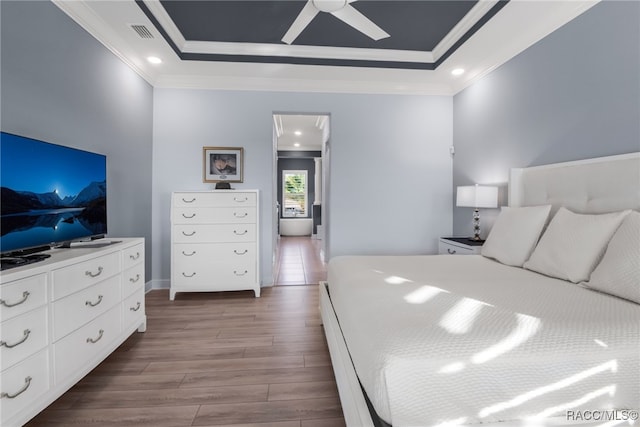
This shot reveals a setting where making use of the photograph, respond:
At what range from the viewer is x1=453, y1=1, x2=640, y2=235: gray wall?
190cm

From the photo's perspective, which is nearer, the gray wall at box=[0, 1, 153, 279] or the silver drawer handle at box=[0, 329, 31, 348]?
the silver drawer handle at box=[0, 329, 31, 348]

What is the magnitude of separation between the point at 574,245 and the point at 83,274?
2791mm

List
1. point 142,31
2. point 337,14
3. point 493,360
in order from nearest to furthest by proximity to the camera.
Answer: point 493,360 < point 337,14 < point 142,31

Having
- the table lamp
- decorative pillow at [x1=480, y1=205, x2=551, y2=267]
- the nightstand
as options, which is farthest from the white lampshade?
decorative pillow at [x1=480, y1=205, x2=551, y2=267]

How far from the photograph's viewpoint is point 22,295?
1.31m

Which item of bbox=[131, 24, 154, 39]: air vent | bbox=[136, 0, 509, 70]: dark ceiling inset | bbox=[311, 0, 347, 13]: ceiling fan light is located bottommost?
bbox=[311, 0, 347, 13]: ceiling fan light

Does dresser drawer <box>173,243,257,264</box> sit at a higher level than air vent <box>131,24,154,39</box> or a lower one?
lower

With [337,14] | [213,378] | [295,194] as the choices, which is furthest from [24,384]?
[295,194]

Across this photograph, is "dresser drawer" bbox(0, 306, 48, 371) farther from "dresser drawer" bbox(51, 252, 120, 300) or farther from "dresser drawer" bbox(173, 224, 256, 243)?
"dresser drawer" bbox(173, 224, 256, 243)

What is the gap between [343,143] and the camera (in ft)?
12.6

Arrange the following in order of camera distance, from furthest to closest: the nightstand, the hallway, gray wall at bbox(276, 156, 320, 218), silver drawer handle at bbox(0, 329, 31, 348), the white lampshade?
gray wall at bbox(276, 156, 320, 218) → the hallway → the white lampshade → the nightstand → silver drawer handle at bbox(0, 329, 31, 348)

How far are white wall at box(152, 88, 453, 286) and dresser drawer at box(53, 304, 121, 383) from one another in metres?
1.80

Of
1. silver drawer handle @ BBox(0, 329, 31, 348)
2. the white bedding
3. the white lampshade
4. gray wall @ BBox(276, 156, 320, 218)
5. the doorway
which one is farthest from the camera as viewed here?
gray wall @ BBox(276, 156, 320, 218)

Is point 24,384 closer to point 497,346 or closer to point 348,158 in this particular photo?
point 497,346
